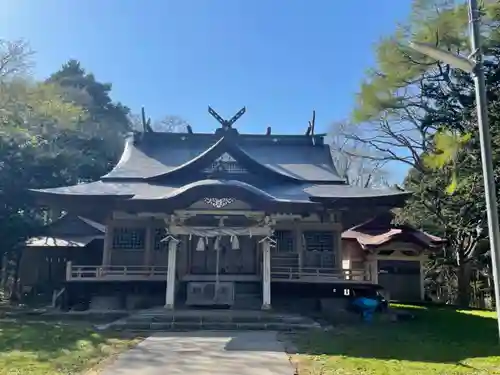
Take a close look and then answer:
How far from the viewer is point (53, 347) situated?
28.3ft

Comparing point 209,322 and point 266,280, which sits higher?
point 266,280

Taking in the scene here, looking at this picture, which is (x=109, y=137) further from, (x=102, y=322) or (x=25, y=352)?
(x=25, y=352)

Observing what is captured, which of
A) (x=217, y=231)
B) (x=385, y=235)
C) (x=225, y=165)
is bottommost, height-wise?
(x=217, y=231)

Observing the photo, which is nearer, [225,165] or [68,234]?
[225,165]

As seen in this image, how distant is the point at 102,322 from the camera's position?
12133 mm

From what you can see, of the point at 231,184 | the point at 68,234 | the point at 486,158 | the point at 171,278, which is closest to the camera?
the point at 486,158

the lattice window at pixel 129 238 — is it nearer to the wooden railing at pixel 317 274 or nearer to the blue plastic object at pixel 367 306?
the wooden railing at pixel 317 274

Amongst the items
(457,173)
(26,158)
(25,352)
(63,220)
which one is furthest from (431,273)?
(25,352)

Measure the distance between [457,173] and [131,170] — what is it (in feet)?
40.1

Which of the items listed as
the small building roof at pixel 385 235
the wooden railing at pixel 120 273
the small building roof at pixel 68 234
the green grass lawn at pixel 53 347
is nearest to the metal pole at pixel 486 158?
the green grass lawn at pixel 53 347

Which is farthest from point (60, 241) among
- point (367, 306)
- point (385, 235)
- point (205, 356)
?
point (205, 356)

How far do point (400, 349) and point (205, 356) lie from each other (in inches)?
149

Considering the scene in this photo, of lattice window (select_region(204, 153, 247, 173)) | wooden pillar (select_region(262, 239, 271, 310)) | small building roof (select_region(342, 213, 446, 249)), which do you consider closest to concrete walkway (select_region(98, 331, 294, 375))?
wooden pillar (select_region(262, 239, 271, 310))

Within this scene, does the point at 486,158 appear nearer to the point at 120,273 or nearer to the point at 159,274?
the point at 159,274
